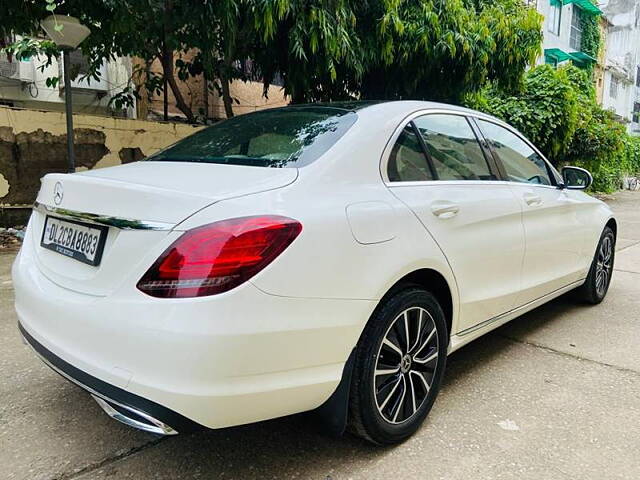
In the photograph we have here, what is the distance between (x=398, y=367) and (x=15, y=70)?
11313mm

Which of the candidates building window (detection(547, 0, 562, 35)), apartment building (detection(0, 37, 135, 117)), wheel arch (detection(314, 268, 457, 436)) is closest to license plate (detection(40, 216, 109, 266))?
wheel arch (detection(314, 268, 457, 436))

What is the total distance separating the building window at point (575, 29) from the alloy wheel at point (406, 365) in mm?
27353

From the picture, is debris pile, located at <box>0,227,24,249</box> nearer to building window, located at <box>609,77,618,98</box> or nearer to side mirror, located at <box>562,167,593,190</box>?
side mirror, located at <box>562,167,593,190</box>

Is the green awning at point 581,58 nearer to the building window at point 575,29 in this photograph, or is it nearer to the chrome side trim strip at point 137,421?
the building window at point 575,29

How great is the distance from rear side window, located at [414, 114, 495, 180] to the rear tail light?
4.08ft

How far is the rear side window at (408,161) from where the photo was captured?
232cm

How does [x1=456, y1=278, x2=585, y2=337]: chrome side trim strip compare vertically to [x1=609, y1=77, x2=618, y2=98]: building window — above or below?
below

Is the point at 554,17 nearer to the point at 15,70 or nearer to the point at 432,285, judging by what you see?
the point at 15,70

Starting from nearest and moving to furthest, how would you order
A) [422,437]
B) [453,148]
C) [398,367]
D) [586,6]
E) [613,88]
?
[398,367], [422,437], [453,148], [586,6], [613,88]

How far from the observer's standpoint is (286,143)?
7.46ft

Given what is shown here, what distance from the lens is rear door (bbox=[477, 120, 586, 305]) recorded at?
3164 millimetres

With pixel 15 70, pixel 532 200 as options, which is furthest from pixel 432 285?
pixel 15 70

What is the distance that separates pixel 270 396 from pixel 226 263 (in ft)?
1.57

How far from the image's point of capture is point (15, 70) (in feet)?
34.6
